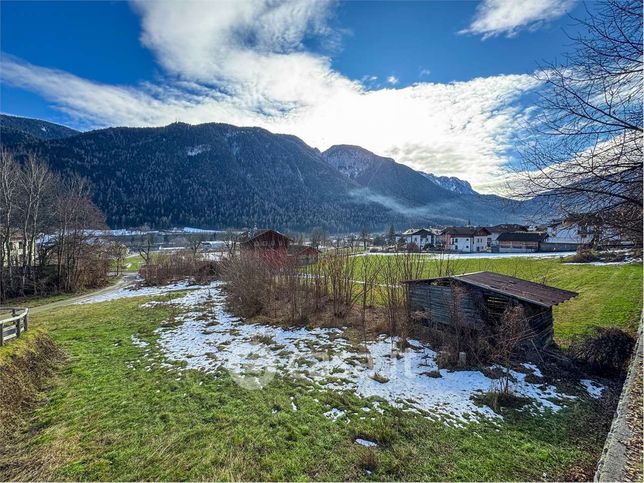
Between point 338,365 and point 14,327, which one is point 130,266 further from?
point 338,365

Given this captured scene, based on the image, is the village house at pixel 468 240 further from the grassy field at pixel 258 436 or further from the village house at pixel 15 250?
the village house at pixel 15 250

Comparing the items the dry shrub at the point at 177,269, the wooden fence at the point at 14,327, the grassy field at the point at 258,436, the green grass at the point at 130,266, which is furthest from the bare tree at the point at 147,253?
the grassy field at the point at 258,436

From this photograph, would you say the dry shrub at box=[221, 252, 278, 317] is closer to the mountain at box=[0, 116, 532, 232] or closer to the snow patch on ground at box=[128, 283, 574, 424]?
the snow patch on ground at box=[128, 283, 574, 424]

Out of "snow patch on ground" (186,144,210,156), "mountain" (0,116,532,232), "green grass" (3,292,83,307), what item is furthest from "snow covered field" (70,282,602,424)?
"snow patch on ground" (186,144,210,156)

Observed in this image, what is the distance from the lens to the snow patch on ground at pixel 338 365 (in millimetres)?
8183

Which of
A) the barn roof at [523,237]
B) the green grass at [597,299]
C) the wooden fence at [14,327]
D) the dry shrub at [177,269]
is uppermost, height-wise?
the barn roof at [523,237]

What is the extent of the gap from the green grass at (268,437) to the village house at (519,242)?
61844 mm

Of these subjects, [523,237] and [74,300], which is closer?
[74,300]

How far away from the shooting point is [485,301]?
11680 millimetres

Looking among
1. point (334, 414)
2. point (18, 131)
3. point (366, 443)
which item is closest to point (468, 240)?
point (334, 414)

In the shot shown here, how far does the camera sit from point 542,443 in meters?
6.41

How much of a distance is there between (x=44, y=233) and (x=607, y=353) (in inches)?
1798

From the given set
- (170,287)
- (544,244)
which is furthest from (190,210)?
(544,244)

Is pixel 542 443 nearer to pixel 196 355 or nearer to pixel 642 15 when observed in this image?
pixel 642 15
